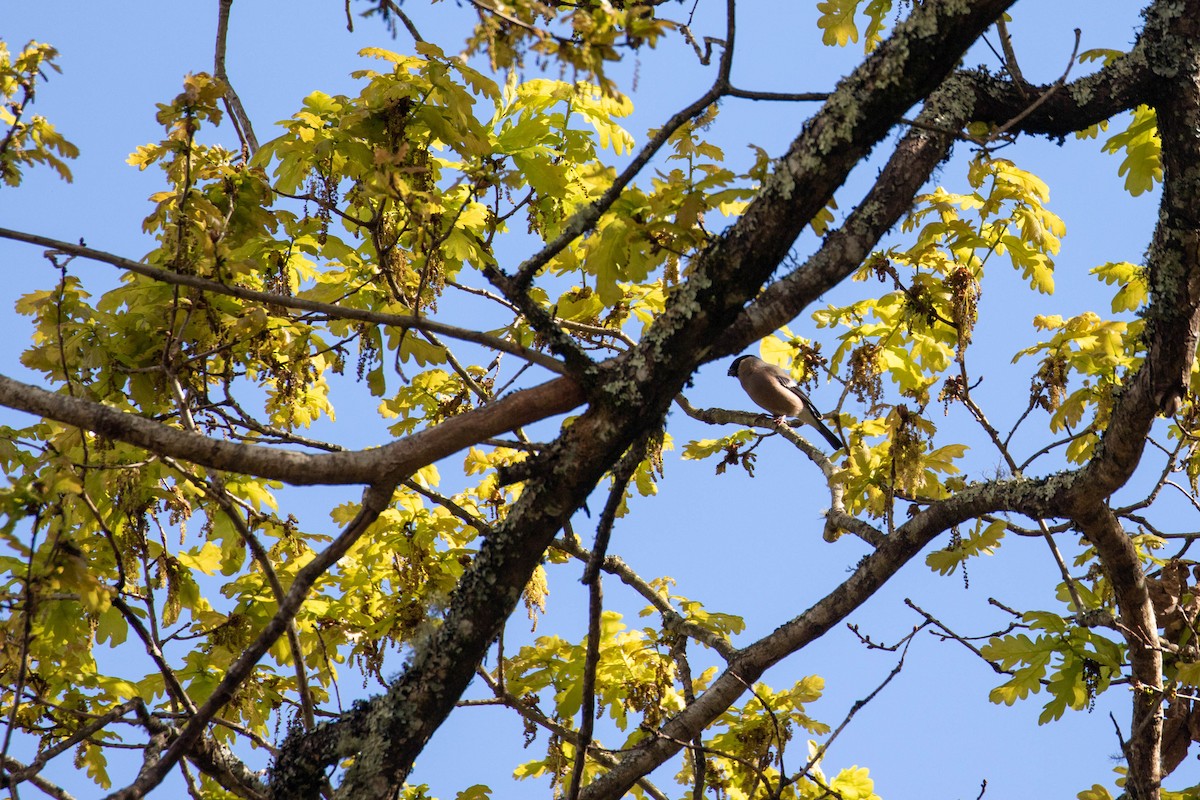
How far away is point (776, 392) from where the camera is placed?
269 inches

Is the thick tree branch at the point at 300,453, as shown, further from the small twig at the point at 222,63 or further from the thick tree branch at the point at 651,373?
the small twig at the point at 222,63

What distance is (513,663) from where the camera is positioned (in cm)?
493

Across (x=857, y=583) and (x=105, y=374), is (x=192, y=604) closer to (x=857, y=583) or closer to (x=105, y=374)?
(x=105, y=374)

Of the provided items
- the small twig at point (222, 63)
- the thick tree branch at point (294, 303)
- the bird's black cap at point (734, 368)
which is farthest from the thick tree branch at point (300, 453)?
the bird's black cap at point (734, 368)

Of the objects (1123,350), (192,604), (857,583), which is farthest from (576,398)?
(1123,350)

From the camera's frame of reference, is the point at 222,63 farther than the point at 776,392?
No

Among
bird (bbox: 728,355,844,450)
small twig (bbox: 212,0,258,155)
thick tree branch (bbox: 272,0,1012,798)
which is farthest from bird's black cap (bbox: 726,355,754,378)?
thick tree branch (bbox: 272,0,1012,798)

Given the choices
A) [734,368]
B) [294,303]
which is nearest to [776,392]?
[734,368]

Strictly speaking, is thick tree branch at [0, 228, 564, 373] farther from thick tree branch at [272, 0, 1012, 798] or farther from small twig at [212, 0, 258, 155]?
small twig at [212, 0, 258, 155]

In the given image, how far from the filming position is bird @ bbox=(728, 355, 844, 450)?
6.80 m

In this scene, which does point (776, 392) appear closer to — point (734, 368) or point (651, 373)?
point (734, 368)

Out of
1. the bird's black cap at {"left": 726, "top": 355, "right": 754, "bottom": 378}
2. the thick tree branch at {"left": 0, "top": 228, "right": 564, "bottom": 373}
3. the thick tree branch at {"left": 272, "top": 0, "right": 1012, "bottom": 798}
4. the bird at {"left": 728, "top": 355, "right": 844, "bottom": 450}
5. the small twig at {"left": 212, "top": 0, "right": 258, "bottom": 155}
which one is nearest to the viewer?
the thick tree branch at {"left": 0, "top": 228, "right": 564, "bottom": 373}

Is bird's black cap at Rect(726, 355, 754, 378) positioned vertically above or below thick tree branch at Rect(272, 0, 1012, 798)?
above

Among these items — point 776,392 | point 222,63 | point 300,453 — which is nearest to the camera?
point 300,453
